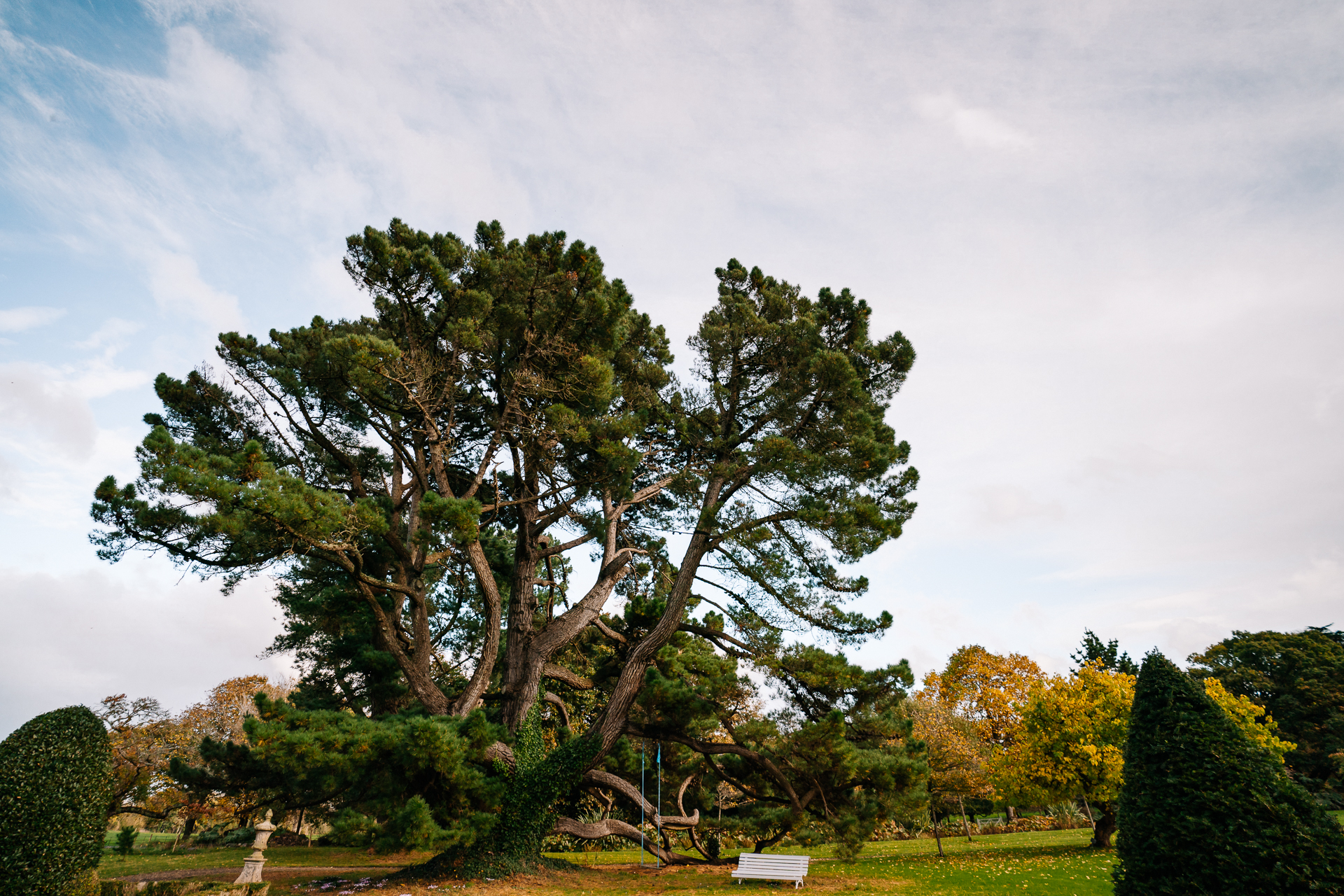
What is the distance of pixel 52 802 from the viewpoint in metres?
7.82

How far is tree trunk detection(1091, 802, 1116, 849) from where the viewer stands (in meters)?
16.3

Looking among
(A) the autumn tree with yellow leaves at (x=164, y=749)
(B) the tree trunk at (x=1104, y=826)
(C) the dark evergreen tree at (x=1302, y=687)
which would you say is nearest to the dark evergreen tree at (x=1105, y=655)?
(C) the dark evergreen tree at (x=1302, y=687)

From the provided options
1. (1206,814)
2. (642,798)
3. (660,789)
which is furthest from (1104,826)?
(1206,814)

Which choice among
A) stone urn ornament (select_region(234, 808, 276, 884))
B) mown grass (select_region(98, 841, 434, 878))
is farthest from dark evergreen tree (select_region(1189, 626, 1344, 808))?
stone urn ornament (select_region(234, 808, 276, 884))

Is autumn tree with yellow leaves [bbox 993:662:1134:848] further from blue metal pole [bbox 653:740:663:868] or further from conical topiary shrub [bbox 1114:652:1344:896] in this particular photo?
conical topiary shrub [bbox 1114:652:1344:896]

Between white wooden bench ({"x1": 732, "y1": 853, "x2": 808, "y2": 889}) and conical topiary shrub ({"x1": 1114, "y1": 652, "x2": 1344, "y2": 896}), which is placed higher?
conical topiary shrub ({"x1": 1114, "y1": 652, "x2": 1344, "y2": 896})

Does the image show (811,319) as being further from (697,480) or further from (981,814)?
(981,814)

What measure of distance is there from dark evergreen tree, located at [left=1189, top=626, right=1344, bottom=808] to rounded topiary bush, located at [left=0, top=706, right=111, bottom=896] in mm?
38271

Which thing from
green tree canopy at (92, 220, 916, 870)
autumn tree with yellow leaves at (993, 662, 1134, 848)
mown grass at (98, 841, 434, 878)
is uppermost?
green tree canopy at (92, 220, 916, 870)

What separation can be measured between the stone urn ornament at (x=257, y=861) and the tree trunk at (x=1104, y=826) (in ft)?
62.4

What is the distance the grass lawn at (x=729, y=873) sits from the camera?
11234 mm

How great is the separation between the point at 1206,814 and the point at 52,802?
12.7m

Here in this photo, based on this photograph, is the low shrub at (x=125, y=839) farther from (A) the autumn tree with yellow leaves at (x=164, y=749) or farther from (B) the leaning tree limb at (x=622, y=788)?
(B) the leaning tree limb at (x=622, y=788)

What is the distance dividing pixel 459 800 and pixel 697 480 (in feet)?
26.2
